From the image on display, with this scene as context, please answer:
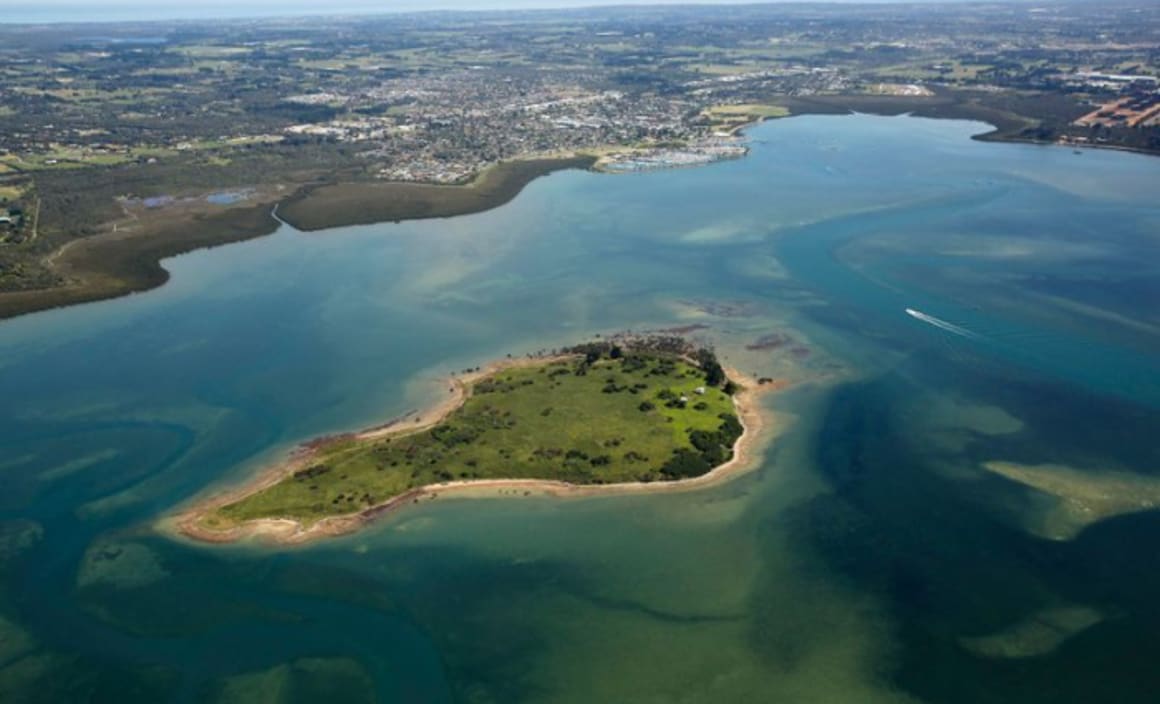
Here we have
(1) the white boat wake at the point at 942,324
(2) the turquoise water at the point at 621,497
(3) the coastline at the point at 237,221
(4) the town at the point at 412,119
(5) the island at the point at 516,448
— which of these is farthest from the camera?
(4) the town at the point at 412,119

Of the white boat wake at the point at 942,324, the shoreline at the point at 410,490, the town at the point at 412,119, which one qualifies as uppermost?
the town at the point at 412,119

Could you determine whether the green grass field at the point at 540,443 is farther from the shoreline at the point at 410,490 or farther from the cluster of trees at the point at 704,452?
the shoreline at the point at 410,490

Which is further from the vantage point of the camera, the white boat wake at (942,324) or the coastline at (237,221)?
the coastline at (237,221)

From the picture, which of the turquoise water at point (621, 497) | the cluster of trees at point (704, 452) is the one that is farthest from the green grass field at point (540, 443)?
the turquoise water at point (621, 497)

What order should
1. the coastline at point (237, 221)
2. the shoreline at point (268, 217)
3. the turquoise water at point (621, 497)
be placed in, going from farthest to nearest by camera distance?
the shoreline at point (268, 217) < the coastline at point (237, 221) < the turquoise water at point (621, 497)

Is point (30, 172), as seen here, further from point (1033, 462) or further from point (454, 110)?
point (1033, 462)

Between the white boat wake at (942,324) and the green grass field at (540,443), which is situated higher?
the white boat wake at (942,324)
